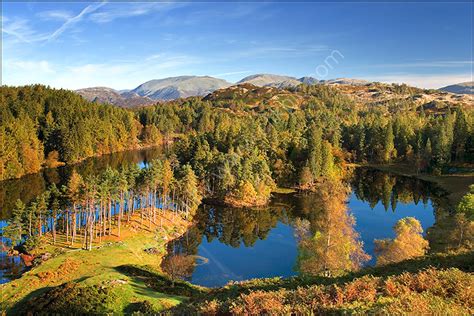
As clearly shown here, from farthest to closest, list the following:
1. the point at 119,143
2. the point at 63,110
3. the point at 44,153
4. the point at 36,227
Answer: the point at 119,143 < the point at 63,110 < the point at 44,153 < the point at 36,227

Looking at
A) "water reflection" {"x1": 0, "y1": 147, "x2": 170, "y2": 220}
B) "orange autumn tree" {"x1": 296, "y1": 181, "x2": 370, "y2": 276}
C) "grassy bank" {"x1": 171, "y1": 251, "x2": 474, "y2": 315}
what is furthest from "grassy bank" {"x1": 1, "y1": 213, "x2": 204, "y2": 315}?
"water reflection" {"x1": 0, "y1": 147, "x2": 170, "y2": 220}

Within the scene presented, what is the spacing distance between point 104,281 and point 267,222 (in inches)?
1952

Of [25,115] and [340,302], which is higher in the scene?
[25,115]

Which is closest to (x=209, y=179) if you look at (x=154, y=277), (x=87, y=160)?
(x=154, y=277)

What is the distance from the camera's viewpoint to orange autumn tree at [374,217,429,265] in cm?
4119

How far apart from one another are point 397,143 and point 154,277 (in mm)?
131494

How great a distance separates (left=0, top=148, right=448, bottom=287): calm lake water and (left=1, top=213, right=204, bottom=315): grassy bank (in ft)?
20.8

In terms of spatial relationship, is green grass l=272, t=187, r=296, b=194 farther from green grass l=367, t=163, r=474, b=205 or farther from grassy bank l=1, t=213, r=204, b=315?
grassy bank l=1, t=213, r=204, b=315

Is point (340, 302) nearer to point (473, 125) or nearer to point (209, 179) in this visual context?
point (209, 179)

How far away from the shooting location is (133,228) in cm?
6850

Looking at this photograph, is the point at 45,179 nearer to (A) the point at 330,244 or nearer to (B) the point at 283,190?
(B) the point at 283,190

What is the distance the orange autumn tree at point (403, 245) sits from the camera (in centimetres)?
4119

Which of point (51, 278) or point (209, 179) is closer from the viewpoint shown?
point (51, 278)

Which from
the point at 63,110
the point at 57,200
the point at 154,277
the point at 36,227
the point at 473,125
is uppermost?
the point at 63,110
